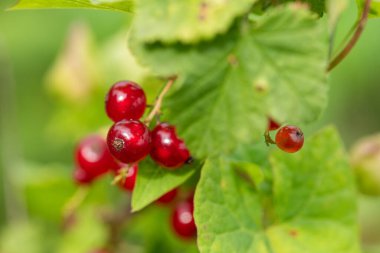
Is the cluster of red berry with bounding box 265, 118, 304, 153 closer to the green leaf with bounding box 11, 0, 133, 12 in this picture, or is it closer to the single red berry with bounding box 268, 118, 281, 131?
the single red berry with bounding box 268, 118, 281, 131

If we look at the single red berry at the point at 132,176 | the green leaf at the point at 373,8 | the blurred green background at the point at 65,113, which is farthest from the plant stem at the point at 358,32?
the blurred green background at the point at 65,113

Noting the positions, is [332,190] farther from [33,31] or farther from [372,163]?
[33,31]

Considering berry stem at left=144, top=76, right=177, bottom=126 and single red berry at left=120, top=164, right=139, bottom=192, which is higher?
berry stem at left=144, top=76, right=177, bottom=126

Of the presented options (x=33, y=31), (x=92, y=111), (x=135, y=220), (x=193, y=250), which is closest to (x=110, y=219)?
(x=135, y=220)

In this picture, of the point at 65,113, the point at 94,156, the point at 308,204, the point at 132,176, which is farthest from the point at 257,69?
the point at 65,113

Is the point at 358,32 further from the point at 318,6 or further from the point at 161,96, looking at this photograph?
the point at 161,96

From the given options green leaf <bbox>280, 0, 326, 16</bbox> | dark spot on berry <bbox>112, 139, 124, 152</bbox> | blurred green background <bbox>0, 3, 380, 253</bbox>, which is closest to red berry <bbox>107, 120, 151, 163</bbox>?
dark spot on berry <bbox>112, 139, 124, 152</bbox>

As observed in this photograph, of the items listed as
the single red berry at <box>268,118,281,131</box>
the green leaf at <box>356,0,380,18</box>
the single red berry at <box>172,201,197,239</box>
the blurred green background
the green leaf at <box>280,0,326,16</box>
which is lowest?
the blurred green background
